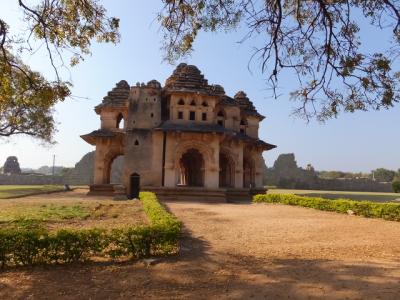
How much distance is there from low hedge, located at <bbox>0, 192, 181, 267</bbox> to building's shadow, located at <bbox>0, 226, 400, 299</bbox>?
0.26 meters

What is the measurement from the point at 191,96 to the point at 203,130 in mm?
2808

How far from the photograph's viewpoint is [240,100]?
30.8m

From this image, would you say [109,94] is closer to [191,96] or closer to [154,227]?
[191,96]

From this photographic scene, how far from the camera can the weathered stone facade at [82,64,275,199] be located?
2381 cm

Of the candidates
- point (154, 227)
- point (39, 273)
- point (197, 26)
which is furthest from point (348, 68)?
point (39, 273)

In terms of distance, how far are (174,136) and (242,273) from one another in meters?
17.8

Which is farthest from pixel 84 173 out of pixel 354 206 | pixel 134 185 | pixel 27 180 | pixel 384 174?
pixel 384 174

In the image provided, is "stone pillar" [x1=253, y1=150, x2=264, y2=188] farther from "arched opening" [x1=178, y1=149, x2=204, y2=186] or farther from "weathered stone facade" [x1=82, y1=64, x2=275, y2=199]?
"arched opening" [x1=178, y1=149, x2=204, y2=186]

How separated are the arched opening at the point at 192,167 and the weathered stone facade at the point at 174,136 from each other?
362mm

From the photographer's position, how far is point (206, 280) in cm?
623

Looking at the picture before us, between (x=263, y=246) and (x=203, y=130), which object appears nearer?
(x=263, y=246)

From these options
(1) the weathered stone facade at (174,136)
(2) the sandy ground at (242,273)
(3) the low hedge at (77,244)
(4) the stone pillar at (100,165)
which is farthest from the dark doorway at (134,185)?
(3) the low hedge at (77,244)

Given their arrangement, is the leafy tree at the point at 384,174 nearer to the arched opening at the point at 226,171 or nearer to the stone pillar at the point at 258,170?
the stone pillar at the point at 258,170

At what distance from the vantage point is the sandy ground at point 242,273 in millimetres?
5586
